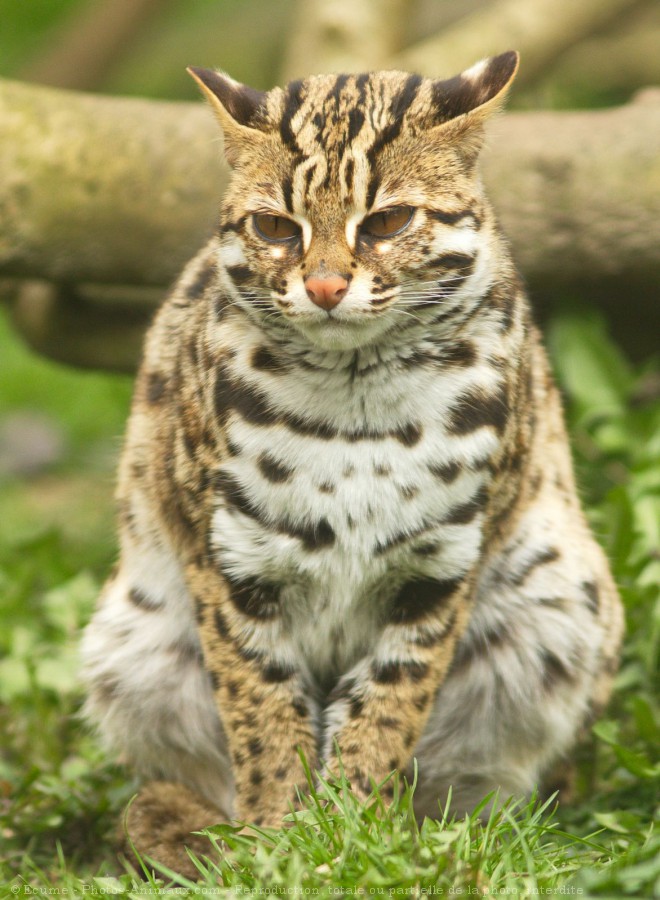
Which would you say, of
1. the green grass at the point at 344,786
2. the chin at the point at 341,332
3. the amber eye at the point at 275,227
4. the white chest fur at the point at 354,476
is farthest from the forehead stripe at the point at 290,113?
the green grass at the point at 344,786

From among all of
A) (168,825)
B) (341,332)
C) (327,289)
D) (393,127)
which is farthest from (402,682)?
(393,127)

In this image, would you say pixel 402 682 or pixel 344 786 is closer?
pixel 344 786

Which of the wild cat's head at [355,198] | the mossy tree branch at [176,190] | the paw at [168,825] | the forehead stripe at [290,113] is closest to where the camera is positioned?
the wild cat's head at [355,198]

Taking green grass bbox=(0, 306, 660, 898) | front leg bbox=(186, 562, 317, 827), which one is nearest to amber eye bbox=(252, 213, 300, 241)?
front leg bbox=(186, 562, 317, 827)

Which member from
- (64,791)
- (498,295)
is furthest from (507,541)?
(64,791)

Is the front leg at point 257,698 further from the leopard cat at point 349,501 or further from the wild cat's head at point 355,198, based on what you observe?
the wild cat's head at point 355,198

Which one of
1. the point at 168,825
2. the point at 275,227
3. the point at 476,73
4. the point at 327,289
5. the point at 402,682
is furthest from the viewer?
the point at 168,825

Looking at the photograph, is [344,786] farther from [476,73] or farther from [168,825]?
[476,73]

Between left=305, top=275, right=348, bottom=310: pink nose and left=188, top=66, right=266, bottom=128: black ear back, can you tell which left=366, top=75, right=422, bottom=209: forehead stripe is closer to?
left=305, top=275, right=348, bottom=310: pink nose
